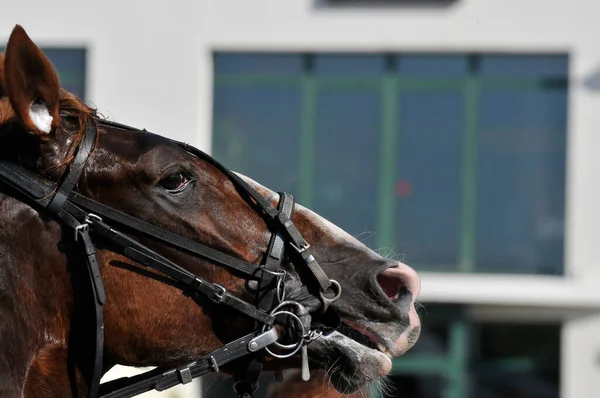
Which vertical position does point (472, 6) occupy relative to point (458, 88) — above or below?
above

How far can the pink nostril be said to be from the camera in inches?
98.2

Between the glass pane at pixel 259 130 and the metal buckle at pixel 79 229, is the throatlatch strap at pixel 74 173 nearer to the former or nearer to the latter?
the metal buckle at pixel 79 229

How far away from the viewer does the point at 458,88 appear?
8844 millimetres

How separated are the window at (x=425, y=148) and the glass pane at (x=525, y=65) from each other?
0.04 feet

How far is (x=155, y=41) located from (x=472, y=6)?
10.0ft

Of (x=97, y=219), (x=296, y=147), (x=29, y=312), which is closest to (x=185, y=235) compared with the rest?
(x=97, y=219)

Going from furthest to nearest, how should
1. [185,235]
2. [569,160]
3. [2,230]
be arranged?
1. [569,160]
2. [185,235]
3. [2,230]

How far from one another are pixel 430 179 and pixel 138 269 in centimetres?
677

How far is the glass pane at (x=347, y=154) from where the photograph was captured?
890 cm

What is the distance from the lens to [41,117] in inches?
88.0

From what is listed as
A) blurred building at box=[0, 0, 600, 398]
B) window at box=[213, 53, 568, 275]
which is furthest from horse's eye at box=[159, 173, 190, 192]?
window at box=[213, 53, 568, 275]

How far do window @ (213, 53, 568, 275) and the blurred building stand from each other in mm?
14

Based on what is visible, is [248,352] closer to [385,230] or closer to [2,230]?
[2,230]

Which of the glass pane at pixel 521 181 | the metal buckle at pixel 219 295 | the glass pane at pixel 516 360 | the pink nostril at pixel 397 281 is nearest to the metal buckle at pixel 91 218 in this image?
the metal buckle at pixel 219 295
